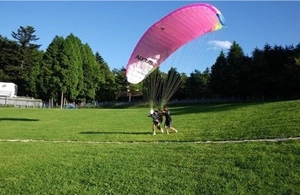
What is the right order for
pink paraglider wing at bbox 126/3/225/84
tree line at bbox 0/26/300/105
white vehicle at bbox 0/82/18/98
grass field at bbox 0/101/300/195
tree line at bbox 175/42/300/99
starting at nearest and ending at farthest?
grass field at bbox 0/101/300/195, pink paraglider wing at bbox 126/3/225/84, tree line at bbox 175/42/300/99, tree line at bbox 0/26/300/105, white vehicle at bbox 0/82/18/98

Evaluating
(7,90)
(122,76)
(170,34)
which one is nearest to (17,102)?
(7,90)

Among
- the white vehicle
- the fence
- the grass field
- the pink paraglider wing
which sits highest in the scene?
the pink paraglider wing

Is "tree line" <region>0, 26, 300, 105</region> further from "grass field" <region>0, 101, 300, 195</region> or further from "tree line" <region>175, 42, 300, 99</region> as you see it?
"grass field" <region>0, 101, 300, 195</region>

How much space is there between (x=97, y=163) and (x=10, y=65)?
68.9 meters

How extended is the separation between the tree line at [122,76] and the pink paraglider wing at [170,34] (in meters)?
29.0

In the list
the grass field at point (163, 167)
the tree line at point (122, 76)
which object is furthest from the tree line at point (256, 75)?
the grass field at point (163, 167)

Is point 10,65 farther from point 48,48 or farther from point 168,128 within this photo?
point 168,128

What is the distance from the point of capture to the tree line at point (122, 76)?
168 feet

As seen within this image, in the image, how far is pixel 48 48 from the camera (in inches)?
2344

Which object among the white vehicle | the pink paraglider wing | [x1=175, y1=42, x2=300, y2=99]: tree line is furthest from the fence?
the pink paraglider wing

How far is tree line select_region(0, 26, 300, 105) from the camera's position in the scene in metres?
51.2

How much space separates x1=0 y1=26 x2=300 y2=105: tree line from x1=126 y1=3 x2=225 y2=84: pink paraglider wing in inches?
1142

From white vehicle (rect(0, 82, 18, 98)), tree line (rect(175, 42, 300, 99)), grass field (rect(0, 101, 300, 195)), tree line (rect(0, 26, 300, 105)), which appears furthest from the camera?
white vehicle (rect(0, 82, 18, 98))

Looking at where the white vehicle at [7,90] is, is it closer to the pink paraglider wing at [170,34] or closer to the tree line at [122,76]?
the tree line at [122,76]
